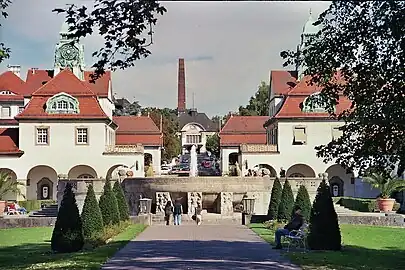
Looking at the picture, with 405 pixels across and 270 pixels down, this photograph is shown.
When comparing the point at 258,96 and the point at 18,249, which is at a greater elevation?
the point at 258,96

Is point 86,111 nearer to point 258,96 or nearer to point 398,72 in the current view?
point 398,72

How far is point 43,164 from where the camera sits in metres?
51.8

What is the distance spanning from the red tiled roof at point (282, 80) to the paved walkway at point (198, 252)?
3616 centimetres

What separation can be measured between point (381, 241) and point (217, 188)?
38.9ft

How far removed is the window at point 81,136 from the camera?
52.6 m

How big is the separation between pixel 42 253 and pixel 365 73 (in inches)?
377

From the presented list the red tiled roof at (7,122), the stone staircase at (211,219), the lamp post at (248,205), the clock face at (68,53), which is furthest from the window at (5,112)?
the lamp post at (248,205)

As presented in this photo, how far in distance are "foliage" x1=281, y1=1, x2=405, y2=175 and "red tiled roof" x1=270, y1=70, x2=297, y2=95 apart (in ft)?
144

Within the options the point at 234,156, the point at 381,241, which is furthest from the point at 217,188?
the point at 234,156

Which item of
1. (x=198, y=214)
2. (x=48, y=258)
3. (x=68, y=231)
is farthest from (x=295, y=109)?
(x=48, y=258)

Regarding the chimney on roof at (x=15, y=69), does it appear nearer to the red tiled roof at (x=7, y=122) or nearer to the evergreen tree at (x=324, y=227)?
the red tiled roof at (x=7, y=122)

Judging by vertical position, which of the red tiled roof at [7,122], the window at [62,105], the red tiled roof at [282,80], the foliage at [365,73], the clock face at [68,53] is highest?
the clock face at [68,53]

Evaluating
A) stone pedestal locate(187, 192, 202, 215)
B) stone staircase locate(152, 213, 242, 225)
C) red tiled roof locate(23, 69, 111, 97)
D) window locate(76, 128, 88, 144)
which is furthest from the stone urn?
red tiled roof locate(23, 69, 111, 97)

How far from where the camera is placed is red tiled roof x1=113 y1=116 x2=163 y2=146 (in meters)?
63.3
